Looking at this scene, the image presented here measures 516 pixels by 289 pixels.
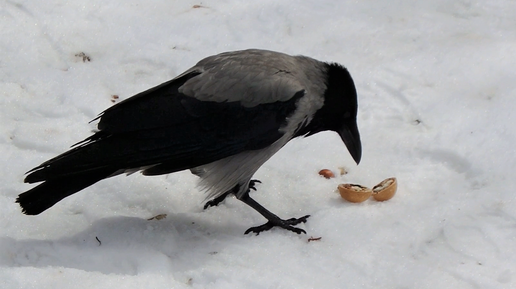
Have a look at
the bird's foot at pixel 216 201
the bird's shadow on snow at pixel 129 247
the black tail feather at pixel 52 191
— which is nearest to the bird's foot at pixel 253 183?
the bird's foot at pixel 216 201

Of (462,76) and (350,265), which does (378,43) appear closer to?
(462,76)

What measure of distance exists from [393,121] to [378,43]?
0.98 metres

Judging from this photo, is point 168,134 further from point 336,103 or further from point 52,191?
point 336,103

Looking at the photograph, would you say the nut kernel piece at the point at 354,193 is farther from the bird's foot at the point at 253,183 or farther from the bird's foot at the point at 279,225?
the bird's foot at the point at 253,183

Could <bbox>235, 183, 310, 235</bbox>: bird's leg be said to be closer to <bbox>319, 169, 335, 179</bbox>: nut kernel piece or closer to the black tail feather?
<bbox>319, 169, 335, 179</bbox>: nut kernel piece

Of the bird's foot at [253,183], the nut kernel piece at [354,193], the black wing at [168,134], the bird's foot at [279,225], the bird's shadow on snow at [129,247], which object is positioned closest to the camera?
the bird's shadow on snow at [129,247]

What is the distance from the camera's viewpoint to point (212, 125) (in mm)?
3861

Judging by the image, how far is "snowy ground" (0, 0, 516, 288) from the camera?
3682 mm

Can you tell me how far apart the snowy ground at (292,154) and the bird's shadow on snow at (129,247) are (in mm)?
11

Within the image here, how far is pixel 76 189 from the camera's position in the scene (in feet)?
12.4

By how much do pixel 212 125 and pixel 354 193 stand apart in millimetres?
996

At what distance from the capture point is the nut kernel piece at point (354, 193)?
14.0ft

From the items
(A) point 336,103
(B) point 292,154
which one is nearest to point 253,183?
(B) point 292,154

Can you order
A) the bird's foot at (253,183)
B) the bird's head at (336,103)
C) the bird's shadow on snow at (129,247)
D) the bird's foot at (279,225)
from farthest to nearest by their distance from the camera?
the bird's foot at (253,183)
the bird's head at (336,103)
the bird's foot at (279,225)
the bird's shadow on snow at (129,247)
